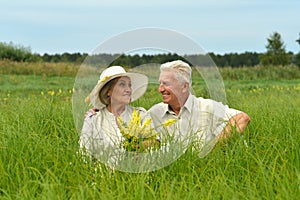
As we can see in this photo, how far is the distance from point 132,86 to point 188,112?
0.47 metres

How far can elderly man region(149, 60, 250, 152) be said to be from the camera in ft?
13.1

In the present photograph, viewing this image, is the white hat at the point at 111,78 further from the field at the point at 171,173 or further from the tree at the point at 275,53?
the tree at the point at 275,53

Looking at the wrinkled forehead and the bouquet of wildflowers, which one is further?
the wrinkled forehead

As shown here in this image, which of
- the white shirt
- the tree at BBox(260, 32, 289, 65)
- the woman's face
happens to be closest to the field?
the white shirt

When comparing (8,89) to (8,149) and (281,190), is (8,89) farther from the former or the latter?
(281,190)

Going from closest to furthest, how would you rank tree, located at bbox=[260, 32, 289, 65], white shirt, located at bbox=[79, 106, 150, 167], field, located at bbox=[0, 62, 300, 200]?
field, located at bbox=[0, 62, 300, 200] < white shirt, located at bbox=[79, 106, 150, 167] < tree, located at bbox=[260, 32, 289, 65]

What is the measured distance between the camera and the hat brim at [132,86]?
3.87 m

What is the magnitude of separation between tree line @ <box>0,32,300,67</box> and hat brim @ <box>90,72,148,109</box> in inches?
4.1

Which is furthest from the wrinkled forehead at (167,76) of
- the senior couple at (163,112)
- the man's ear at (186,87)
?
the man's ear at (186,87)

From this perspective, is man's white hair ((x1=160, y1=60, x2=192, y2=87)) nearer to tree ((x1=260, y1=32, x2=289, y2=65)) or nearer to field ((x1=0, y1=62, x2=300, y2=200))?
field ((x1=0, y1=62, x2=300, y2=200))

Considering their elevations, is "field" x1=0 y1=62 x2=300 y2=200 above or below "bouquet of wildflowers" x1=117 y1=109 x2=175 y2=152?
below

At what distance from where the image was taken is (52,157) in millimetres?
3584

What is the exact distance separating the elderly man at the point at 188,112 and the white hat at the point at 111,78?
0.48 feet

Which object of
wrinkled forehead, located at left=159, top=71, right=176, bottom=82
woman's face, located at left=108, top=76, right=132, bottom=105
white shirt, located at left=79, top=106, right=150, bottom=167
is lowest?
white shirt, located at left=79, top=106, right=150, bottom=167
